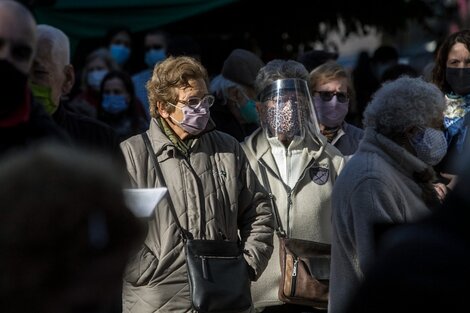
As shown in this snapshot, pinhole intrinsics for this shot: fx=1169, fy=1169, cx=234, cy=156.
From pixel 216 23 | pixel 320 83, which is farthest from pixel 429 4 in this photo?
pixel 320 83

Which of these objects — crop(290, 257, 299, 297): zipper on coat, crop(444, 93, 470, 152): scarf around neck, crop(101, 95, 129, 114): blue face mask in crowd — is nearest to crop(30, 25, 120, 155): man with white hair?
crop(290, 257, 299, 297): zipper on coat

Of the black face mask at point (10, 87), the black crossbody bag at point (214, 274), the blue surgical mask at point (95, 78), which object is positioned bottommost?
the black crossbody bag at point (214, 274)

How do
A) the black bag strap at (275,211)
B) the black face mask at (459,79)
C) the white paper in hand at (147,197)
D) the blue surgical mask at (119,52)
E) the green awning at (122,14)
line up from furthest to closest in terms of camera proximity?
the green awning at (122,14)
the blue surgical mask at (119,52)
the black face mask at (459,79)
the black bag strap at (275,211)
the white paper in hand at (147,197)

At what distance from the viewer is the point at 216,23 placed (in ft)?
46.3

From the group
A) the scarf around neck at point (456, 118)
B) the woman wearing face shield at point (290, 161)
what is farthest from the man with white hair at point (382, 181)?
the scarf around neck at point (456, 118)

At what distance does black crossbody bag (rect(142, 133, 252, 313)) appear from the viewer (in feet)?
18.5

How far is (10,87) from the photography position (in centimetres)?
328

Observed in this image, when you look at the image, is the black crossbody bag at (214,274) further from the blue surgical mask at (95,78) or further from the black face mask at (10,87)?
the blue surgical mask at (95,78)

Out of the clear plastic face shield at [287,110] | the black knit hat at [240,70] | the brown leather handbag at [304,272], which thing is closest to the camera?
the brown leather handbag at [304,272]

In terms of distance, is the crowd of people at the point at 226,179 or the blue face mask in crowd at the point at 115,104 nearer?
the crowd of people at the point at 226,179

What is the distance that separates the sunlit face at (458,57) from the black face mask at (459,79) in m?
0.05

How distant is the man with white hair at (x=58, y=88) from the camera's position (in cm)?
482

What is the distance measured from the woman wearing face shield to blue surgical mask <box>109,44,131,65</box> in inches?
197

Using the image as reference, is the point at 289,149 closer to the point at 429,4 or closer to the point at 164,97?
the point at 164,97
